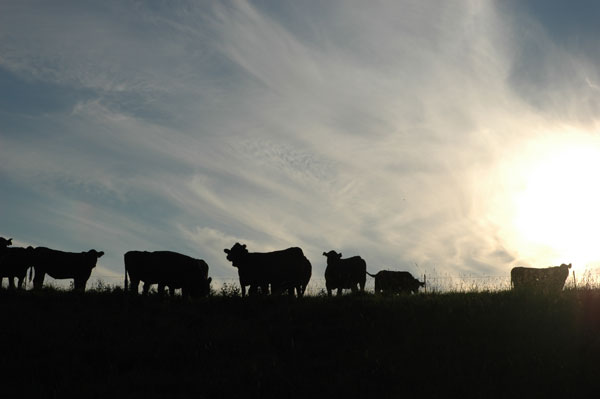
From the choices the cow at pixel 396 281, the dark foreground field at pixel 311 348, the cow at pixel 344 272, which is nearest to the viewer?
the dark foreground field at pixel 311 348

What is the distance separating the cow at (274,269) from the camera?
23859 mm

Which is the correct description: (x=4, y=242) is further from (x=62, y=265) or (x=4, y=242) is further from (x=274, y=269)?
(x=274, y=269)

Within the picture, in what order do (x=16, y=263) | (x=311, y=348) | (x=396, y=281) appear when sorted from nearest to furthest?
(x=311, y=348), (x=16, y=263), (x=396, y=281)

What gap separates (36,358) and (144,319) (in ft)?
12.0

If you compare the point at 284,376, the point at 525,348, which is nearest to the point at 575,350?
the point at 525,348

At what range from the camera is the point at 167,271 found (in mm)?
23250

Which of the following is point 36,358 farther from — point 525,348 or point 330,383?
point 525,348

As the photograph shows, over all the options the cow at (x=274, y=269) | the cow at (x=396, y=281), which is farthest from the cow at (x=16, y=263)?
the cow at (x=396, y=281)

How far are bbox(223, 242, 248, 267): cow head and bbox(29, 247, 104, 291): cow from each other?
7236mm

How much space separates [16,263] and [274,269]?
→ 12028mm

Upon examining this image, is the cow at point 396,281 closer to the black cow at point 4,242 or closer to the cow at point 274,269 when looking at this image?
the cow at point 274,269

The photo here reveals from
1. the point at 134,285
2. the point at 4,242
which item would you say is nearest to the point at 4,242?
the point at 4,242

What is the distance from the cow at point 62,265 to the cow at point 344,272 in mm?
11561

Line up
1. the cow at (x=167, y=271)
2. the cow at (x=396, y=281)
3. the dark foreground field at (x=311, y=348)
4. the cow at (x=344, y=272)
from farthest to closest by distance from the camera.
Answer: the cow at (x=396, y=281)
the cow at (x=344, y=272)
the cow at (x=167, y=271)
the dark foreground field at (x=311, y=348)
